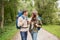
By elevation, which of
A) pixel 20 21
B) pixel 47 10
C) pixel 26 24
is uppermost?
pixel 47 10

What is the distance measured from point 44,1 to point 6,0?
15303 millimetres

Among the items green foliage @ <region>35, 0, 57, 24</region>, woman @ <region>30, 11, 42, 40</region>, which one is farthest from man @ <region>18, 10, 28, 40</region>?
green foliage @ <region>35, 0, 57, 24</region>

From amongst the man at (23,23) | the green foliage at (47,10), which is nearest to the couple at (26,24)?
the man at (23,23)

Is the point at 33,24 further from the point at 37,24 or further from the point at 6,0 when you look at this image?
the point at 6,0

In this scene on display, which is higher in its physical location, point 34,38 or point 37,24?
point 37,24

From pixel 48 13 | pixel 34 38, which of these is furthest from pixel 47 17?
pixel 34 38

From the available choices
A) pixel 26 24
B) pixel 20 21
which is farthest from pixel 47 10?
pixel 20 21

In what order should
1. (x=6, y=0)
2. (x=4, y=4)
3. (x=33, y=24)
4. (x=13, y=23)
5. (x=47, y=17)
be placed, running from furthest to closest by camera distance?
(x=47, y=17), (x=13, y=23), (x=4, y=4), (x=6, y=0), (x=33, y=24)

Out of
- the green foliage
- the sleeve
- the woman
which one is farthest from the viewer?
the green foliage

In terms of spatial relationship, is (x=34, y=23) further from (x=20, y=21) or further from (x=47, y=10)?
(x=47, y=10)

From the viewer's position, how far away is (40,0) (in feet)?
118

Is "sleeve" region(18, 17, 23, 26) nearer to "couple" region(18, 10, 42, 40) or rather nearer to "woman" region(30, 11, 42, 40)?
"couple" region(18, 10, 42, 40)

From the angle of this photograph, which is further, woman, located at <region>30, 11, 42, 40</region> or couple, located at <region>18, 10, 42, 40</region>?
woman, located at <region>30, 11, 42, 40</region>

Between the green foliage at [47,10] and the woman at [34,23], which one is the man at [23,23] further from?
the green foliage at [47,10]
